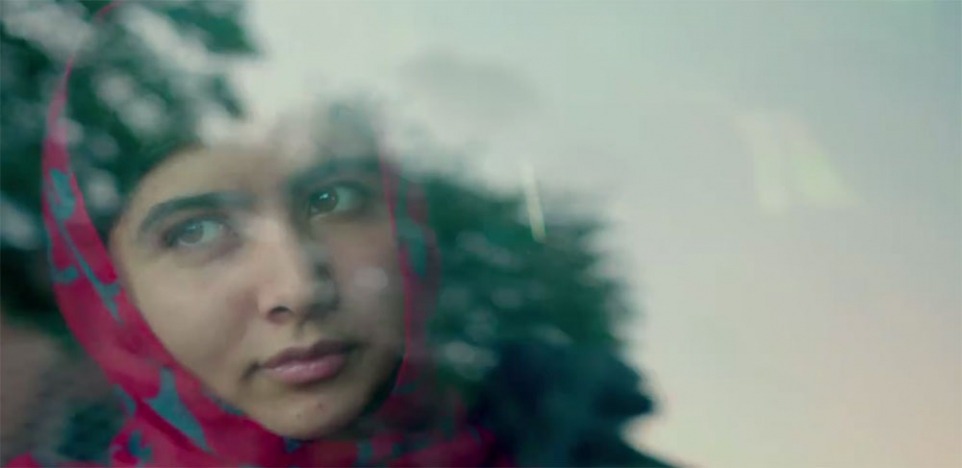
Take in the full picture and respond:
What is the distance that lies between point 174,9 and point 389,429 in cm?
85

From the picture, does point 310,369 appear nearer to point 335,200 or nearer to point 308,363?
point 308,363

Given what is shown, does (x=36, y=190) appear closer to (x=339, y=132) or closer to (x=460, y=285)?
(x=339, y=132)

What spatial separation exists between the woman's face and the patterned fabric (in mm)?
30

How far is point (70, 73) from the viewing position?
2121mm

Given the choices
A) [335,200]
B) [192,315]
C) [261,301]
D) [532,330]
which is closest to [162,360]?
[192,315]

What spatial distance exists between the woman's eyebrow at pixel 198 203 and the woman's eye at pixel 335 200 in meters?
0.11

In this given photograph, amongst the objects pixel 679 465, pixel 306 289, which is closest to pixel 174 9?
pixel 306 289

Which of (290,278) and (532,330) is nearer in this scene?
(290,278)

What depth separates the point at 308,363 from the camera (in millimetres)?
2150

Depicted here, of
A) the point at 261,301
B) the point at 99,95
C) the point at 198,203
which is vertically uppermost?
the point at 99,95

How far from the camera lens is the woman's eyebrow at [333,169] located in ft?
7.10

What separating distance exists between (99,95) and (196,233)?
0.97 ft

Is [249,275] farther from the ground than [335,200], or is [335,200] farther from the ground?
[335,200]

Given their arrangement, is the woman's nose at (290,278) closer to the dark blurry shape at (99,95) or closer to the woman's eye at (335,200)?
the woman's eye at (335,200)
